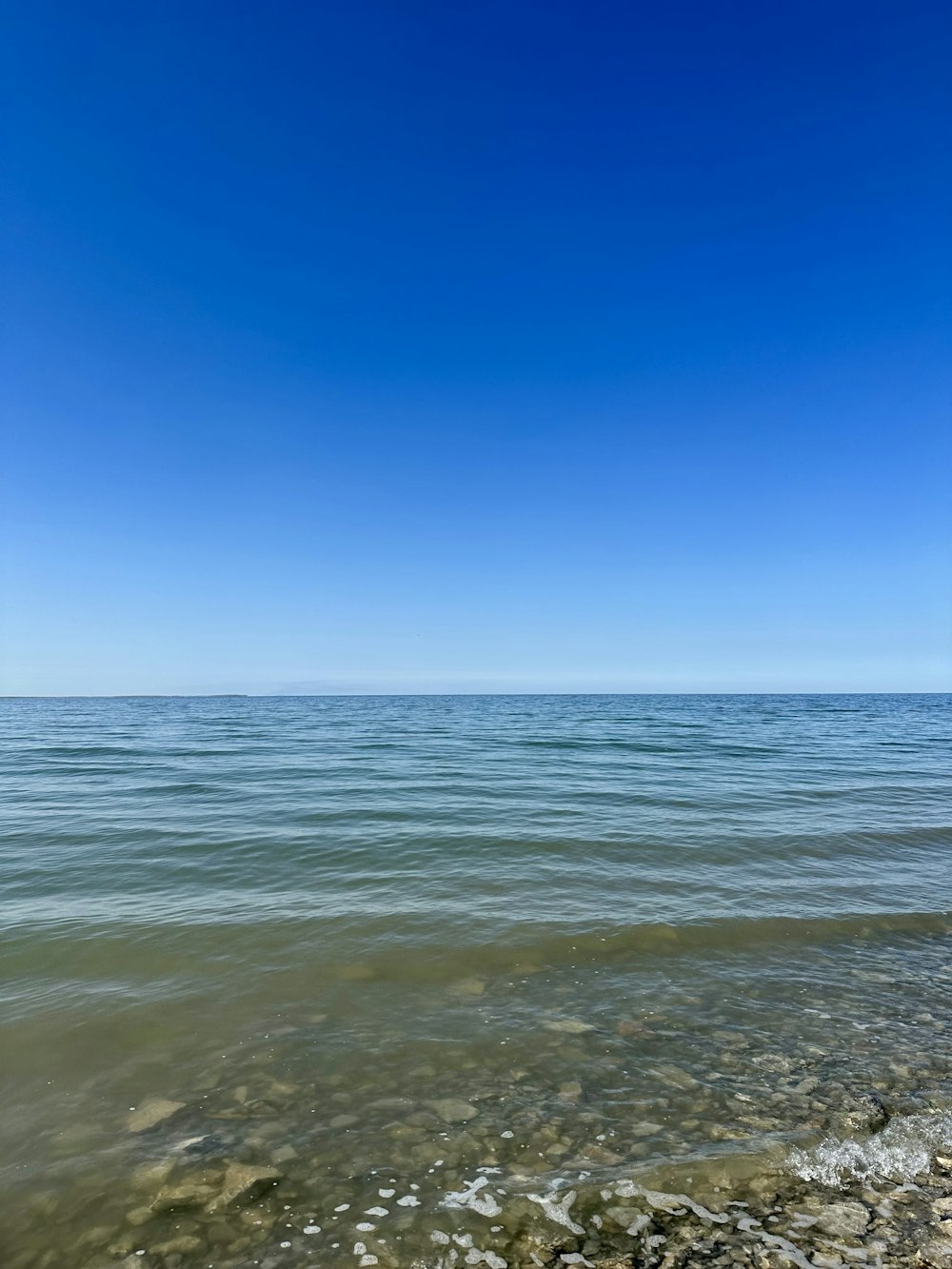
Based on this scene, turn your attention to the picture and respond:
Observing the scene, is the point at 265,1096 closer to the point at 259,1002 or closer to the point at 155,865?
the point at 259,1002

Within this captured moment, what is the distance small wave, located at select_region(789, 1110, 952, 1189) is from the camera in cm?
411

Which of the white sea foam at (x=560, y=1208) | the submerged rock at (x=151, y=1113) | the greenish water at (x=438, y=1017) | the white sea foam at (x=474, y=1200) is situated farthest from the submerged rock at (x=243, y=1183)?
the white sea foam at (x=560, y=1208)

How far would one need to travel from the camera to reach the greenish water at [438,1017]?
409 cm

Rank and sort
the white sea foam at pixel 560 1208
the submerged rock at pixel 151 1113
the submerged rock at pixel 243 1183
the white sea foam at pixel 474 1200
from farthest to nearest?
1. the submerged rock at pixel 151 1113
2. the submerged rock at pixel 243 1183
3. the white sea foam at pixel 474 1200
4. the white sea foam at pixel 560 1208


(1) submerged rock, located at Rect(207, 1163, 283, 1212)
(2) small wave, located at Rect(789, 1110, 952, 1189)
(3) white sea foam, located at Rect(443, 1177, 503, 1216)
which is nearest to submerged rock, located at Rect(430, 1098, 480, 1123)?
(3) white sea foam, located at Rect(443, 1177, 503, 1216)

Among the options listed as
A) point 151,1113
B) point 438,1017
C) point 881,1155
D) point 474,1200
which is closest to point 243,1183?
point 151,1113

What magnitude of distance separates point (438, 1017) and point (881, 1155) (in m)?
3.78

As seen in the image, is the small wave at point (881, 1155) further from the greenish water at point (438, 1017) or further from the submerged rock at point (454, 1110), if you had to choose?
the submerged rock at point (454, 1110)

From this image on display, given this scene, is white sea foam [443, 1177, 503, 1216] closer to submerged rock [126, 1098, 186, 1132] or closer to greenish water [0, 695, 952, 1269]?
greenish water [0, 695, 952, 1269]

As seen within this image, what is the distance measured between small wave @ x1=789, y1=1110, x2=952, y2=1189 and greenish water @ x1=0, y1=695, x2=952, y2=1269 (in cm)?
3

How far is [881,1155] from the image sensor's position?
14.1ft

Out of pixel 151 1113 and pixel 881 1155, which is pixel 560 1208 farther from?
pixel 151 1113

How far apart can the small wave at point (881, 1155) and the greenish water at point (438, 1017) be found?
28 mm

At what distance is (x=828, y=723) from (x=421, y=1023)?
53.3m
